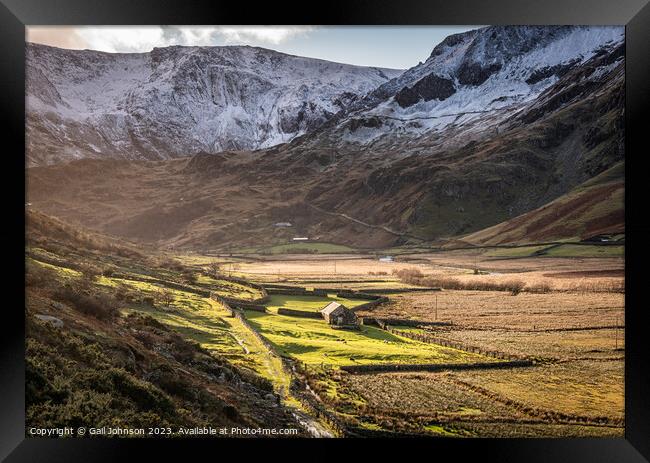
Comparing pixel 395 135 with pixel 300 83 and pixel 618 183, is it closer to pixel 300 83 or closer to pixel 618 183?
pixel 300 83

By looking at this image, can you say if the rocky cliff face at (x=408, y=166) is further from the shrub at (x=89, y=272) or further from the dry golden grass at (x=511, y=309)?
the dry golden grass at (x=511, y=309)

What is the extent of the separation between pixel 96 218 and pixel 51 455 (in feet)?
18.0

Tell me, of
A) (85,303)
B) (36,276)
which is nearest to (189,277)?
(85,303)

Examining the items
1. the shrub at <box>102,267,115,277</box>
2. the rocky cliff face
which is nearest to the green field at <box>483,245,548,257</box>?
the rocky cliff face

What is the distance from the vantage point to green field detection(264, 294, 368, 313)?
11.9 meters

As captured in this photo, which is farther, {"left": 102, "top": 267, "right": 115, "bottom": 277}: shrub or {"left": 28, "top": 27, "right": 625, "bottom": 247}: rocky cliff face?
{"left": 28, "top": 27, "right": 625, "bottom": 247}: rocky cliff face

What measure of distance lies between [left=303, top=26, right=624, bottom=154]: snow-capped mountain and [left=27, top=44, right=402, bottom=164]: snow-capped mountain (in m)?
0.84

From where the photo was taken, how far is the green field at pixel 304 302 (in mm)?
11906

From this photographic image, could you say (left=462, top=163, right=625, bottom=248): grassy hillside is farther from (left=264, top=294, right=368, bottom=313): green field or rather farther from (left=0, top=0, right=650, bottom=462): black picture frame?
(left=264, top=294, right=368, bottom=313): green field

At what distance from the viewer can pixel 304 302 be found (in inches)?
480

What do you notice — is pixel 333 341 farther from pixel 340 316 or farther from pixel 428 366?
pixel 428 366

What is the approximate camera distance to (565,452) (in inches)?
343
